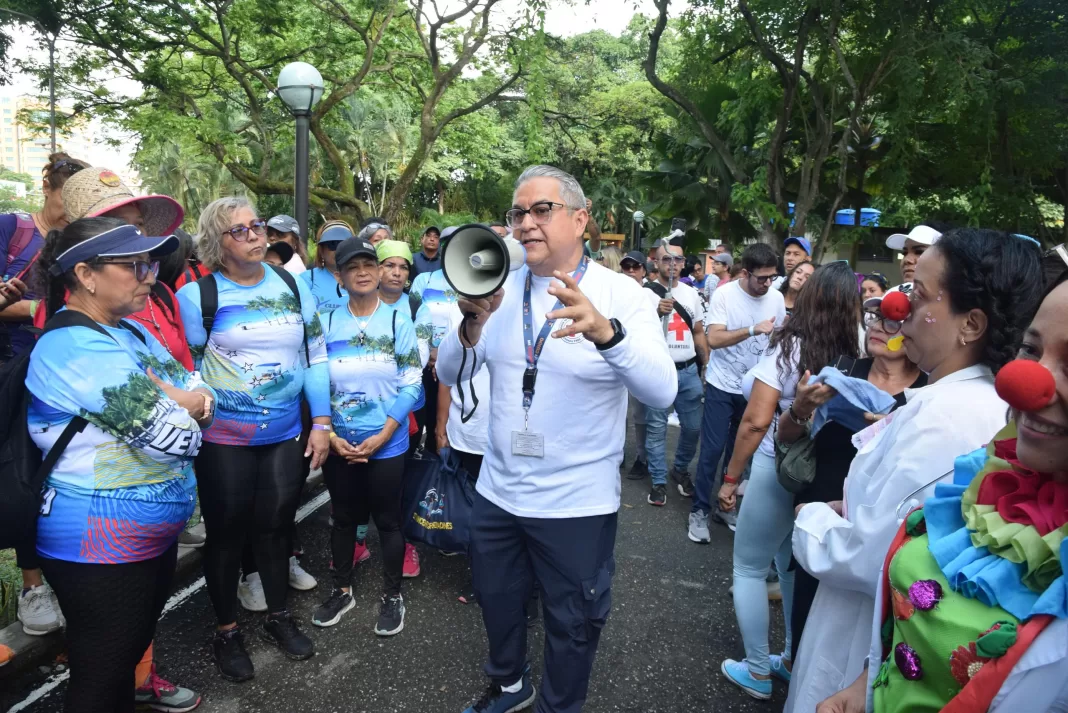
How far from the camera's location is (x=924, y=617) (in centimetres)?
124

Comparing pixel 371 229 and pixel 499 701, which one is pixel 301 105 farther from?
pixel 499 701

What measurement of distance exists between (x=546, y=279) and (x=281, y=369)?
1.42 m

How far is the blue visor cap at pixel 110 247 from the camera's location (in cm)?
213

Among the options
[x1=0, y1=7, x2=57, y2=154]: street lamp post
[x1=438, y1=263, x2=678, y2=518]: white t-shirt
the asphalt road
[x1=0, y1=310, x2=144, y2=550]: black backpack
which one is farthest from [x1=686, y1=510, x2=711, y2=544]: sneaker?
[x1=0, y1=7, x2=57, y2=154]: street lamp post

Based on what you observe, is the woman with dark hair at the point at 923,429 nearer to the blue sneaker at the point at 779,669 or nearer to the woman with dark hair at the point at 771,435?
the woman with dark hair at the point at 771,435

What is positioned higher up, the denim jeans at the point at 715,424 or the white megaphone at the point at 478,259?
the white megaphone at the point at 478,259

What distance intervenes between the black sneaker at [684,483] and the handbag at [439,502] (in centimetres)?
252

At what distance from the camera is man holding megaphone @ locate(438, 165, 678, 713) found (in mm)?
2344

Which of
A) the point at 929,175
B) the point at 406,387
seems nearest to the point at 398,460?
the point at 406,387

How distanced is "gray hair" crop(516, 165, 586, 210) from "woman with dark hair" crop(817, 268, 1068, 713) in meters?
1.48

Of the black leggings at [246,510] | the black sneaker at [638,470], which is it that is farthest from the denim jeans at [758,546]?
the black sneaker at [638,470]

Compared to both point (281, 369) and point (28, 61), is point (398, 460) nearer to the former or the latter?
point (281, 369)

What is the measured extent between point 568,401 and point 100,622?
5.48 feet

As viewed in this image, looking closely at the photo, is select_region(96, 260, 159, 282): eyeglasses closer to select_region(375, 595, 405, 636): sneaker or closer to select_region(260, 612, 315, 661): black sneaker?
select_region(260, 612, 315, 661): black sneaker
